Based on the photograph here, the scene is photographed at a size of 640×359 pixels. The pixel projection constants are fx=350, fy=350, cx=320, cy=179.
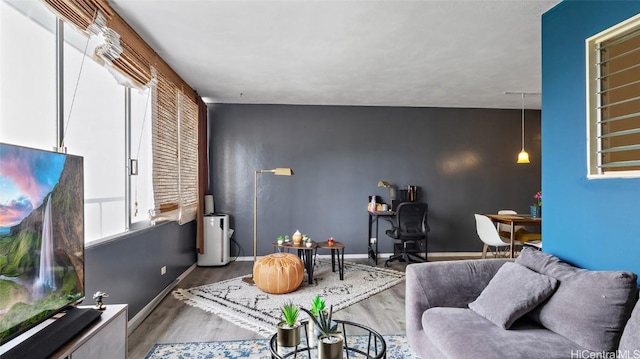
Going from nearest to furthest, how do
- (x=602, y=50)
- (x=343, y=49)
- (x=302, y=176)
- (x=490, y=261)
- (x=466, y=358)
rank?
(x=466, y=358), (x=602, y=50), (x=490, y=261), (x=343, y=49), (x=302, y=176)

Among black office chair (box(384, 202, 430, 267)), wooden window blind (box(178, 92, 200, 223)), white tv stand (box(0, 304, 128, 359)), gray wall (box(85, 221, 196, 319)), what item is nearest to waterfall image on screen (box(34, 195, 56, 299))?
white tv stand (box(0, 304, 128, 359))

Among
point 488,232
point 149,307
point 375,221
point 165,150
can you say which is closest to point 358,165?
point 375,221

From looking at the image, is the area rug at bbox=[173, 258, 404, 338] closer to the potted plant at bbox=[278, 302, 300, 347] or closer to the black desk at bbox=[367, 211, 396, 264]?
the black desk at bbox=[367, 211, 396, 264]

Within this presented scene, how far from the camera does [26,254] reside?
1.37 metres

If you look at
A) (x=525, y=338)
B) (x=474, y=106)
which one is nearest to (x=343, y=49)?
(x=525, y=338)

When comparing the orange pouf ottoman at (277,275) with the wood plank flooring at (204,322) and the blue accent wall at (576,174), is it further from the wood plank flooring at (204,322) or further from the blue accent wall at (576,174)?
the blue accent wall at (576,174)

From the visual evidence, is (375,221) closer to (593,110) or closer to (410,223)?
(410,223)

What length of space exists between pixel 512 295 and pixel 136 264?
2864mm

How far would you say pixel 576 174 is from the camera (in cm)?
226

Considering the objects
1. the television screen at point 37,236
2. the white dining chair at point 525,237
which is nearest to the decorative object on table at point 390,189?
the white dining chair at point 525,237

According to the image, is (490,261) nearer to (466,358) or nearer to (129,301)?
(466,358)

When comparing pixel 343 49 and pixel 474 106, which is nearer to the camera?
pixel 343 49

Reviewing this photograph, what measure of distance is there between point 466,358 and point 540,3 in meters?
2.39

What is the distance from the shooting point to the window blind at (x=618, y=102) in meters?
1.97
